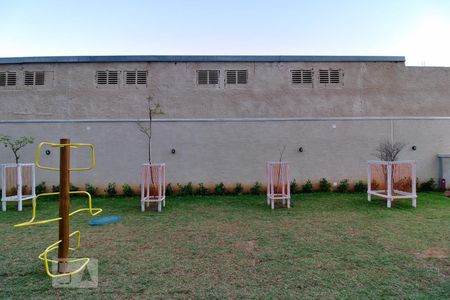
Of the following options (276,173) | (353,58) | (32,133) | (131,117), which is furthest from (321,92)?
(32,133)

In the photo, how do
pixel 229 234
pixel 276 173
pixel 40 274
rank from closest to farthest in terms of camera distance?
pixel 40 274, pixel 229 234, pixel 276 173

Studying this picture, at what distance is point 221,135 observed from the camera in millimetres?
9508

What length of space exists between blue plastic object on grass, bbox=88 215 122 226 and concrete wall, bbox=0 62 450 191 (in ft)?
10.7

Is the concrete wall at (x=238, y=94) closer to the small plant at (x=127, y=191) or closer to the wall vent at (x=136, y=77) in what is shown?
the wall vent at (x=136, y=77)

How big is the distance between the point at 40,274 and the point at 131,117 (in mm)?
6737

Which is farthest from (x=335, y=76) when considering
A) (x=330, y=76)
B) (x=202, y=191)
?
(x=202, y=191)

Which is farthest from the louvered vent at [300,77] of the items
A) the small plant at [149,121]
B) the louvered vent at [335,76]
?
the small plant at [149,121]

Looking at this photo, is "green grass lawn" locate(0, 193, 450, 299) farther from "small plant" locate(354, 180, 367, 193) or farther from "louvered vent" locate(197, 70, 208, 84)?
"louvered vent" locate(197, 70, 208, 84)

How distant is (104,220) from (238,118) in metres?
5.39

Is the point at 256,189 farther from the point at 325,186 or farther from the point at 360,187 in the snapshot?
the point at 360,187

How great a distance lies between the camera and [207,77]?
9.65m

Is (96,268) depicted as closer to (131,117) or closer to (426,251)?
(426,251)

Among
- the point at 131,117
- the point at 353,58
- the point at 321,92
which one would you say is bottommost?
the point at 131,117

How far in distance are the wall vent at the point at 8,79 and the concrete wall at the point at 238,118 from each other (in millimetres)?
189
